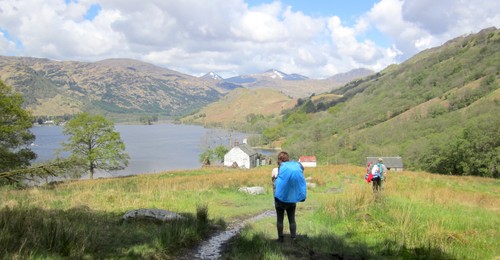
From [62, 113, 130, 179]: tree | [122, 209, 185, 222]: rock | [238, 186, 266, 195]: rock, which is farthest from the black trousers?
[62, 113, 130, 179]: tree

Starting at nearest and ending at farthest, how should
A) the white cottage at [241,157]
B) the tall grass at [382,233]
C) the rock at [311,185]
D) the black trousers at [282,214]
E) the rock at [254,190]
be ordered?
the tall grass at [382,233] → the black trousers at [282,214] → the rock at [254,190] → the rock at [311,185] → the white cottage at [241,157]

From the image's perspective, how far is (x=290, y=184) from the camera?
7.73 meters

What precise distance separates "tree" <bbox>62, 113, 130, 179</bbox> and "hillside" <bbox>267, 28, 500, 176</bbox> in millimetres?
57090

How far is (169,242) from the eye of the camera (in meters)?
7.36

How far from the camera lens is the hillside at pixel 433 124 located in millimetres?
65125

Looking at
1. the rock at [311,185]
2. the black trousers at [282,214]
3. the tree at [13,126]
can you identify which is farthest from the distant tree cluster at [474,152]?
the tree at [13,126]

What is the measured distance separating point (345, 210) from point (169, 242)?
548cm

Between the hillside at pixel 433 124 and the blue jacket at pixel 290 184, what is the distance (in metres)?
63.5

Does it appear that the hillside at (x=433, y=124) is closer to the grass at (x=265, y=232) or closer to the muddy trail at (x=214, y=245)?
the grass at (x=265, y=232)

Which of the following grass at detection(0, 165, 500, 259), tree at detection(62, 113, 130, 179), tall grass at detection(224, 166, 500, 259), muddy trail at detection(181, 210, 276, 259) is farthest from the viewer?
tree at detection(62, 113, 130, 179)

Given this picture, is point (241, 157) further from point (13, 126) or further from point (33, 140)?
point (13, 126)

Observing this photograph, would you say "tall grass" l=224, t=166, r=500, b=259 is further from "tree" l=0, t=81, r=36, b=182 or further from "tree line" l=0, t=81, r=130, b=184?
"tree" l=0, t=81, r=36, b=182

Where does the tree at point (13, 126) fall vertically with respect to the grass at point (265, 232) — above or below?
above

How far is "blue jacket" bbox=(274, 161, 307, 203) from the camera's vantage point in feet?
25.4
